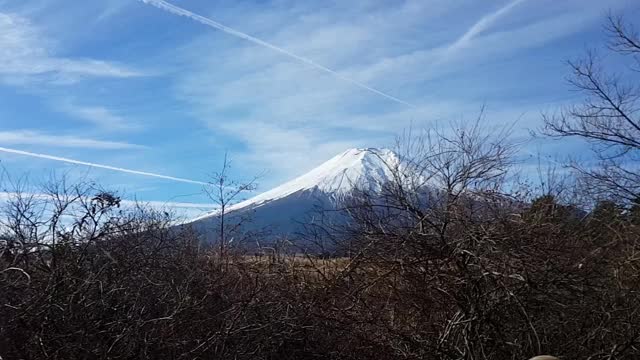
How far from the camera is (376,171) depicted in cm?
1186

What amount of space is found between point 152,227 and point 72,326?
3565 millimetres

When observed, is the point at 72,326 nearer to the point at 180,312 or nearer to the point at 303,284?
the point at 180,312

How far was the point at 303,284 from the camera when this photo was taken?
11781mm

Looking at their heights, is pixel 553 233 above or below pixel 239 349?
above

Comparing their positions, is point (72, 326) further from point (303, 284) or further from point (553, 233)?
point (553, 233)

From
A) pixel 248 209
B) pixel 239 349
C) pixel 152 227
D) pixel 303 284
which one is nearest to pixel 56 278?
pixel 239 349

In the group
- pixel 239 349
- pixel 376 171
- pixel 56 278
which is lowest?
pixel 239 349

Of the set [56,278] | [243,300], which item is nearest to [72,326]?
[56,278]

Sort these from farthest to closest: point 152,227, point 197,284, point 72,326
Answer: point 152,227 < point 197,284 < point 72,326

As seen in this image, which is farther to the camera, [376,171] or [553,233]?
[376,171]

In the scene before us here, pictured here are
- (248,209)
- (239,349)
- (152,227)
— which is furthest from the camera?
(248,209)

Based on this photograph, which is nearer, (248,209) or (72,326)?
(72,326)

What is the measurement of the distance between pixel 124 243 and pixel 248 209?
660 centimetres

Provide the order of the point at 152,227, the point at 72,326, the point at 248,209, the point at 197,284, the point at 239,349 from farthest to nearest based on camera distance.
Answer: the point at 248,209 < the point at 152,227 < the point at 197,284 < the point at 239,349 < the point at 72,326
